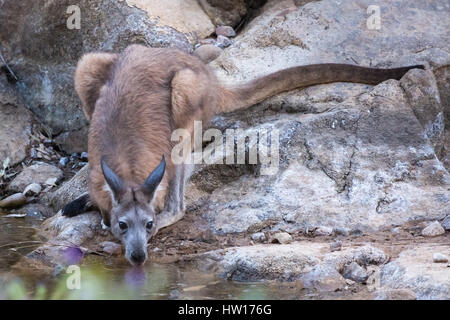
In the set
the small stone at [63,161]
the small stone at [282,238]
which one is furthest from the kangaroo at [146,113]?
the small stone at [63,161]

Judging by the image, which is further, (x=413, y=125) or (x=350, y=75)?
(x=350, y=75)

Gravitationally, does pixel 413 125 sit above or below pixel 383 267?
above

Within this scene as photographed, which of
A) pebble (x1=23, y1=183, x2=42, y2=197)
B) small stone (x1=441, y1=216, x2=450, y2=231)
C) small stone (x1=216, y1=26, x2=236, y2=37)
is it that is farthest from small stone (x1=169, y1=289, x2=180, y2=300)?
small stone (x1=216, y1=26, x2=236, y2=37)

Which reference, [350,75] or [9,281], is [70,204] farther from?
[350,75]

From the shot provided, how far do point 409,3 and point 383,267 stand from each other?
3.77 metres

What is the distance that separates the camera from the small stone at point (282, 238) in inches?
215

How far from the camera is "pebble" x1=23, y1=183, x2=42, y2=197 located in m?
7.27

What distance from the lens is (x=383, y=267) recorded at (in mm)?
4719

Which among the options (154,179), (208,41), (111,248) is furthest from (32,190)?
(208,41)

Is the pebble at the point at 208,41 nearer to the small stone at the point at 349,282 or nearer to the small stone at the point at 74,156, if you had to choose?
the small stone at the point at 74,156

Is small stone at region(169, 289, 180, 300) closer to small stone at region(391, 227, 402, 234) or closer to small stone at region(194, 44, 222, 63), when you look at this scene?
small stone at region(391, 227, 402, 234)

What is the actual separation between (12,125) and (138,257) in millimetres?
3455
